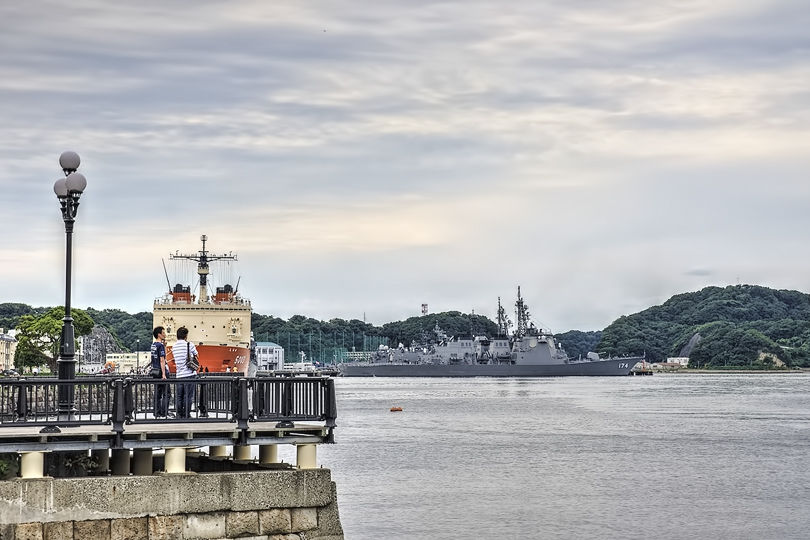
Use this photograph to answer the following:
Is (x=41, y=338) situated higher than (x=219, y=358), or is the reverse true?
(x=41, y=338)

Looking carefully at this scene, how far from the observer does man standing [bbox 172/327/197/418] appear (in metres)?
17.6

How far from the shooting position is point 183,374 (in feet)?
61.8

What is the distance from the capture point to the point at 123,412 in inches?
615

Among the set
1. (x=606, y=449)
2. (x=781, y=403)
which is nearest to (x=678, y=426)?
(x=606, y=449)

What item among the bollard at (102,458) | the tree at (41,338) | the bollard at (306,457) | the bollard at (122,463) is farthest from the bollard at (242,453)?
the tree at (41,338)

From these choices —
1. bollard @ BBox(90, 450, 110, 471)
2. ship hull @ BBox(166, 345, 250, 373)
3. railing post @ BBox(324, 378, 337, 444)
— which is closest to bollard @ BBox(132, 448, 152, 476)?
bollard @ BBox(90, 450, 110, 471)

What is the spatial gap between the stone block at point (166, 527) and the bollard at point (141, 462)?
190cm

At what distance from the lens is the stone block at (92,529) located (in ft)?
48.0

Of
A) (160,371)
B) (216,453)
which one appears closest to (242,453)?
(216,453)

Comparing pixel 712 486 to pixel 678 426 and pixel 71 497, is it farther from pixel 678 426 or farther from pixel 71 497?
pixel 678 426

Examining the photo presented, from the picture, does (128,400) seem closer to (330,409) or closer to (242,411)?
(242,411)

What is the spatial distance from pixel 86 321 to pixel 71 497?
310ft

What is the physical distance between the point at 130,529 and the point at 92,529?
0.48m

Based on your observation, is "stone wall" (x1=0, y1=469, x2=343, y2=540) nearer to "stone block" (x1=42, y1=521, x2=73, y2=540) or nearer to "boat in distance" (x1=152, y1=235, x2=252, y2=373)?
"stone block" (x1=42, y1=521, x2=73, y2=540)
